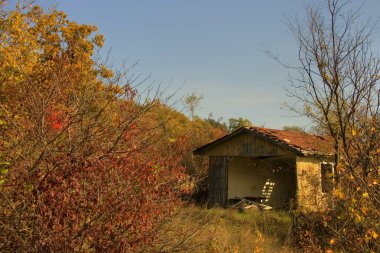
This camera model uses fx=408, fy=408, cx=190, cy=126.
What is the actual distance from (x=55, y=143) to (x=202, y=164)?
2040cm

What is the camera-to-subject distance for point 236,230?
12344 mm

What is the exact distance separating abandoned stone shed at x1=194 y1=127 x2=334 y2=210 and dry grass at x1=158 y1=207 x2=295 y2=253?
2444 millimetres

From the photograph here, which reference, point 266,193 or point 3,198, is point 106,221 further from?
point 266,193

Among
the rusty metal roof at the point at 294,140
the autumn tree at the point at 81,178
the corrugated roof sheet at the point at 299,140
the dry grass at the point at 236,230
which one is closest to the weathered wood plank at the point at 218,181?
the rusty metal roof at the point at 294,140

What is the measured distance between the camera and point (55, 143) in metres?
4.60

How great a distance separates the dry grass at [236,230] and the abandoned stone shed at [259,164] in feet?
8.02

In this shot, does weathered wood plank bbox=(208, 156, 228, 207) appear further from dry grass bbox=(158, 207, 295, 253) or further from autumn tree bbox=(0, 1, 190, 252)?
autumn tree bbox=(0, 1, 190, 252)

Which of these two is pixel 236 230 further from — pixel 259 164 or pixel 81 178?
pixel 259 164

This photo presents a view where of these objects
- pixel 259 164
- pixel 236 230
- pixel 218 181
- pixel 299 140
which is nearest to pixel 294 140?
pixel 299 140

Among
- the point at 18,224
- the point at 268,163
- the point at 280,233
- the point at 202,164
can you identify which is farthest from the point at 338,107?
the point at 202,164

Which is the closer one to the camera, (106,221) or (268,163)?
(106,221)

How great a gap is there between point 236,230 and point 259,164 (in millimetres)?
10090

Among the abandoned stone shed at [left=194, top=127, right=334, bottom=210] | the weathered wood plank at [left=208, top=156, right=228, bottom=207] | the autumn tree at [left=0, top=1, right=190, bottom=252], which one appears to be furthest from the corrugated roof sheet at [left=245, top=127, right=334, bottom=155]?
the autumn tree at [left=0, top=1, right=190, bottom=252]

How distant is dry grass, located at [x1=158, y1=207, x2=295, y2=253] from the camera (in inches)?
258
